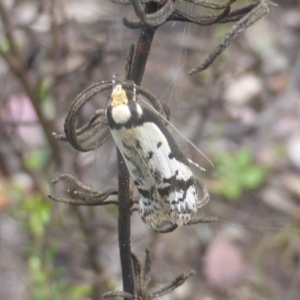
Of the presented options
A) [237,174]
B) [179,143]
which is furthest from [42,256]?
[237,174]

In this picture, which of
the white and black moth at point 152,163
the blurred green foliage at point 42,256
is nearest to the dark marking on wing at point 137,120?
the white and black moth at point 152,163

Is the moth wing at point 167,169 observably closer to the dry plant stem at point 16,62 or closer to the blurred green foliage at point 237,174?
the dry plant stem at point 16,62

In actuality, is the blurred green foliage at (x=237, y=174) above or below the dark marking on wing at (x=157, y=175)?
below

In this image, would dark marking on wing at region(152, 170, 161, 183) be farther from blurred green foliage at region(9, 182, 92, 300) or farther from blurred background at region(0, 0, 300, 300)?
blurred green foliage at region(9, 182, 92, 300)

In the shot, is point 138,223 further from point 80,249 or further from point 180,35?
point 180,35

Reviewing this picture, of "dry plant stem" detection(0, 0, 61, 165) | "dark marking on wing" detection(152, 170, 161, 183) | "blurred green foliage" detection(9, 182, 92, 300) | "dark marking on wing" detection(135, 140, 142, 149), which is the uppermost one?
"dark marking on wing" detection(135, 140, 142, 149)

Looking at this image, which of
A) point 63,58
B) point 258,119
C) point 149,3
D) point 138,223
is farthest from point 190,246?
point 149,3

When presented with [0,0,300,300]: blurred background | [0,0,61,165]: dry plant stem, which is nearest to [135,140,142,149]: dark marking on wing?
[0,0,300,300]: blurred background
